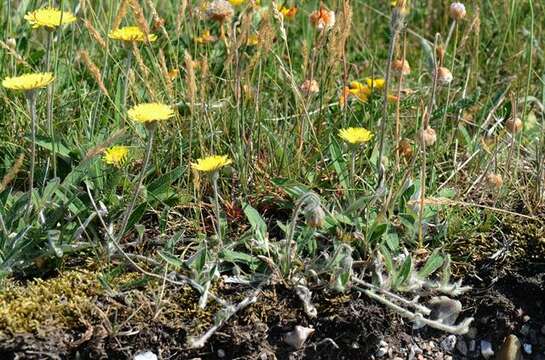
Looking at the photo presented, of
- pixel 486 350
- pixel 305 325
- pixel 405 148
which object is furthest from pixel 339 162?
pixel 486 350

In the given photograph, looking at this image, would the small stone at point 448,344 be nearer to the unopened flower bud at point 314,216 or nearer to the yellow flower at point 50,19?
the unopened flower bud at point 314,216

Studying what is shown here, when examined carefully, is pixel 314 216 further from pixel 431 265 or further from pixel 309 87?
pixel 309 87

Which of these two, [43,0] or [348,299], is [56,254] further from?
[43,0]

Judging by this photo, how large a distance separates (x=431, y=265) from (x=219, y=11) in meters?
0.69

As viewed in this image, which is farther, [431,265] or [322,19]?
[322,19]

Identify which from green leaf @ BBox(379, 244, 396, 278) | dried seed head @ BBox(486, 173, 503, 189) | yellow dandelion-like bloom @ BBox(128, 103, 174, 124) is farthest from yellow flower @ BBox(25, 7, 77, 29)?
dried seed head @ BBox(486, 173, 503, 189)

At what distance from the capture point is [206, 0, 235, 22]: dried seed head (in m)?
1.90

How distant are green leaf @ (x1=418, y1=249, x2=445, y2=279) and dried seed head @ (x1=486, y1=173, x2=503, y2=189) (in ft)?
0.66

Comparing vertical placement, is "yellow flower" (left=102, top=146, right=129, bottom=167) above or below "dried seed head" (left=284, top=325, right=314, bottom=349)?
above

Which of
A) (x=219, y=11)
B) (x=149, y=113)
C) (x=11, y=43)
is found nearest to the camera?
(x=149, y=113)

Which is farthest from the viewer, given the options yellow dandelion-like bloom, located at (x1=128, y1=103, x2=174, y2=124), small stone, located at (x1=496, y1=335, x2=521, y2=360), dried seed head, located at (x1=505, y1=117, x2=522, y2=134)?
dried seed head, located at (x1=505, y1=117, x2=522, y2=134)

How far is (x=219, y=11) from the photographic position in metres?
1.90

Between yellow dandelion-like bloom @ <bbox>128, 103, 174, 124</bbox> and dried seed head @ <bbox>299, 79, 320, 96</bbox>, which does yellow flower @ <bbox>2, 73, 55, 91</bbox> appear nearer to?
yellow dandelion-like bloom @ <bbox>128, 103, 174, 124</bbox>

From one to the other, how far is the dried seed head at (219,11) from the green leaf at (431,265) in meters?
0.66
